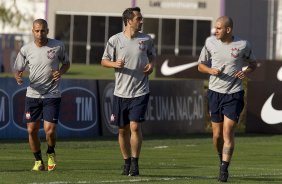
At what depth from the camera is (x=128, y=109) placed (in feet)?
50.6

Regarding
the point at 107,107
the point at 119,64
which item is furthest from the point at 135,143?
the point at 107,107

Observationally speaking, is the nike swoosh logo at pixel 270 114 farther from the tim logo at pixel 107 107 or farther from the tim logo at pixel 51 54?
the tim logo at pixel 51 54

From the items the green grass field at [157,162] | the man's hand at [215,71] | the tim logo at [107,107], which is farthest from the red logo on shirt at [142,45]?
the tim logo at [107,107]

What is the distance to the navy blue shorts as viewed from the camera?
49.8 feet

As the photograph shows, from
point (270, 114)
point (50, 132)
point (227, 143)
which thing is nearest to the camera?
point (227, 143)

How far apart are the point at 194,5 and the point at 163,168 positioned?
53589 mm

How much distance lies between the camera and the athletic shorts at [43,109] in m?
16.0

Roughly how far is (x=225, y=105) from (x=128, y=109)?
1.23 m

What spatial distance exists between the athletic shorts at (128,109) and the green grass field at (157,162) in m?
0.72

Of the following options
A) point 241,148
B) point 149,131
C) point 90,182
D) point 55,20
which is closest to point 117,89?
point 90,182

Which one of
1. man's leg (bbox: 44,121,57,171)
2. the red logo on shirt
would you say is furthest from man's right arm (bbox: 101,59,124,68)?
man's leg (bbox: 44,121,57,171)

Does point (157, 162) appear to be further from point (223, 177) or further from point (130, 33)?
point (223, 177)

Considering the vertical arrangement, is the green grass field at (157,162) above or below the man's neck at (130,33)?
below

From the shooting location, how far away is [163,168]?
17.3 metres
